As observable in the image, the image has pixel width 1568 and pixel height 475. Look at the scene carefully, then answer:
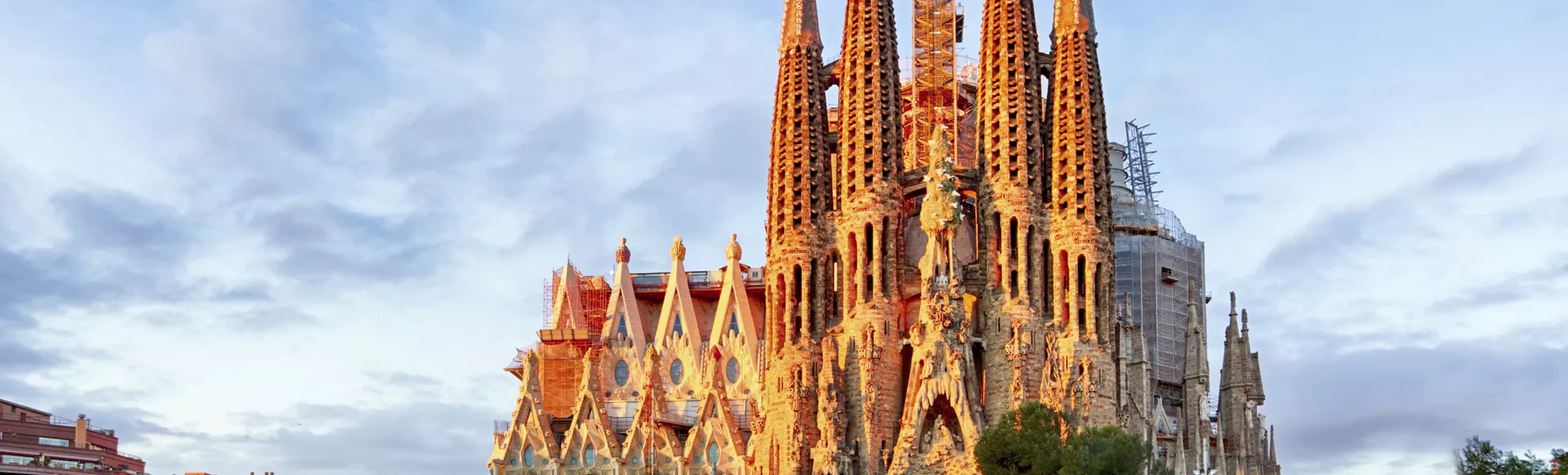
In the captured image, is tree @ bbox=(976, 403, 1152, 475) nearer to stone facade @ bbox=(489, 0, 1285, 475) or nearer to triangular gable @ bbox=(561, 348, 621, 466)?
stone facade @ bbox=(489, 0, 1285, 475)

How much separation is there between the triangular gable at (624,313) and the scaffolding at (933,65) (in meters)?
12.4

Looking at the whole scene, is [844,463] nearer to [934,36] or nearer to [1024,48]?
[1024,48]

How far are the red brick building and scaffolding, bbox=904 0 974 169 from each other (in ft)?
131

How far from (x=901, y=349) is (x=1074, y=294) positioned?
18.0 ft

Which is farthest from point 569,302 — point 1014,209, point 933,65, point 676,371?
point 1014,209

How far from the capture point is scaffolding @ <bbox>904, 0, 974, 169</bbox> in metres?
62.7

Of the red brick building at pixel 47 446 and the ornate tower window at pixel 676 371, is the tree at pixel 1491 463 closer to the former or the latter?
the ornate tower window at pixel 676 371

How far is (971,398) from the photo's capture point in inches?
1954

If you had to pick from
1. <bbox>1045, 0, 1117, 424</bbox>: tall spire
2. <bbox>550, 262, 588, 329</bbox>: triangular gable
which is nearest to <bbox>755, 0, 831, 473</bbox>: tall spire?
<bbox>1045, 0, 1117, 424</bbox>: tall spire

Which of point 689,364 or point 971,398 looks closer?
→ point 971,398

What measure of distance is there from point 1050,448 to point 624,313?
26.6 metres

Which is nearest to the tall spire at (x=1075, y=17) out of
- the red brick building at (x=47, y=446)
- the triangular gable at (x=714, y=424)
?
the triangular gable at (x=714, y=424)

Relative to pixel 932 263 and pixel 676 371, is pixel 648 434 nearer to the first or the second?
pixel 676 371

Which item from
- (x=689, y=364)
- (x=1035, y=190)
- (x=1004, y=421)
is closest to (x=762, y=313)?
(x=689, y=364)
